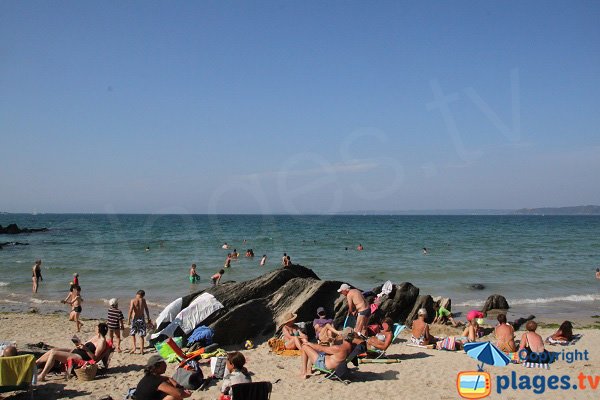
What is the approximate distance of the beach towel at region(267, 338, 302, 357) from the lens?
36.7ft

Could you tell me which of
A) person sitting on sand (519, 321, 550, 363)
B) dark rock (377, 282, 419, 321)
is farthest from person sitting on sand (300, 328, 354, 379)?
dark rock (377, 282, 419, 321)

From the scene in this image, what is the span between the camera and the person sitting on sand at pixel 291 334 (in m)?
11.3

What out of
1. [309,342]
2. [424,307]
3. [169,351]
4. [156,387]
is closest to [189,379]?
[156,387]

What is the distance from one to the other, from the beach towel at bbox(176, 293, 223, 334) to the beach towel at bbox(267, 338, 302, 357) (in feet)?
5.55

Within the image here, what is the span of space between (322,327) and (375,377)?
270cm

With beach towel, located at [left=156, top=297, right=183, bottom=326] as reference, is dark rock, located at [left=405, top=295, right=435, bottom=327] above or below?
below

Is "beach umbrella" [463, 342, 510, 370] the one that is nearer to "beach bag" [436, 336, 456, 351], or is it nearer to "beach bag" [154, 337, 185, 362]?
"beach bag" [436, 336, 456, 351]

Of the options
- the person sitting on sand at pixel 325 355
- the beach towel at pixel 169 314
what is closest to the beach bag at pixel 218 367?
the person sitting on sand at pixel 325 355

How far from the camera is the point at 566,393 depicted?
8375mm

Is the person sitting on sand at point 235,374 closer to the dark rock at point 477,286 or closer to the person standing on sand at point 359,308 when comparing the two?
the person standing on sand at point 359,308

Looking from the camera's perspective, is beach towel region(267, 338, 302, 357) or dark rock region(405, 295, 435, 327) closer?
beach towel region(267, 338, 302, 357)

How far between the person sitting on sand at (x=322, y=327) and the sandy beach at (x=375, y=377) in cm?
86

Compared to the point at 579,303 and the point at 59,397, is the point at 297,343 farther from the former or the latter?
the point at 579,303

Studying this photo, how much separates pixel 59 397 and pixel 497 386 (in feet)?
26.2
